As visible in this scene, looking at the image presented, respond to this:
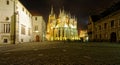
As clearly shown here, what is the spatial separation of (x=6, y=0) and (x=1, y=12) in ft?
11.1

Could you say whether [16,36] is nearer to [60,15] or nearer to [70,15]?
[60,15]

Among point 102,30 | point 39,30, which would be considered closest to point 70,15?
point 39,30

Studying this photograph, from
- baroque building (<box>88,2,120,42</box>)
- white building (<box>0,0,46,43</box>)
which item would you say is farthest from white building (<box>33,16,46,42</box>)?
white building (<box>0,0,46,43</box>)

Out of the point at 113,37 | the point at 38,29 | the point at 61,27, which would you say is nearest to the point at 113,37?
the point at 113,37

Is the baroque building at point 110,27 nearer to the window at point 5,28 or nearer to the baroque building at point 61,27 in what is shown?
the window at point 5,28

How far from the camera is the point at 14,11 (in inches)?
1597

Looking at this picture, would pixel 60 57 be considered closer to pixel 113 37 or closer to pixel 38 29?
pixel 113 37

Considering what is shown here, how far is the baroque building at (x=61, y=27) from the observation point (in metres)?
113

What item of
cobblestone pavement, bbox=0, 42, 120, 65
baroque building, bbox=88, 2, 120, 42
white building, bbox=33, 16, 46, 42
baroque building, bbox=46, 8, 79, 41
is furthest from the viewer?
baroque building, bbox=46, 8, 79, 41

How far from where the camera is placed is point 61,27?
11450 centimetres

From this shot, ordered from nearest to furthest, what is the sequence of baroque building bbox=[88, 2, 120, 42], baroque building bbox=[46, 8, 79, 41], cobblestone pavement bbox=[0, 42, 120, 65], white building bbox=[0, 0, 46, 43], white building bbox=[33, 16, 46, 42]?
cobblestone pavement bbox=[0, 42, 120, 65], white building bbox=[0, 0, 46, 43], baroque building bbox=[88, 2, 120, 42], white building bbox=[33, 16, 46, 42], baroque building bbox=[46, 8, 79, 41]

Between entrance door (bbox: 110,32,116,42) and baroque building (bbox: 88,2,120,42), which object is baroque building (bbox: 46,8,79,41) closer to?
baroque building (bbox: 88,2,120,42)

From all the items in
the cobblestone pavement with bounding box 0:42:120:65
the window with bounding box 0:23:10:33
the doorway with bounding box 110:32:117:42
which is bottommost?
the cobblestone pavement with bounding box 0:42:120:65

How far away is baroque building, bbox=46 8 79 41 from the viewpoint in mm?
113125
